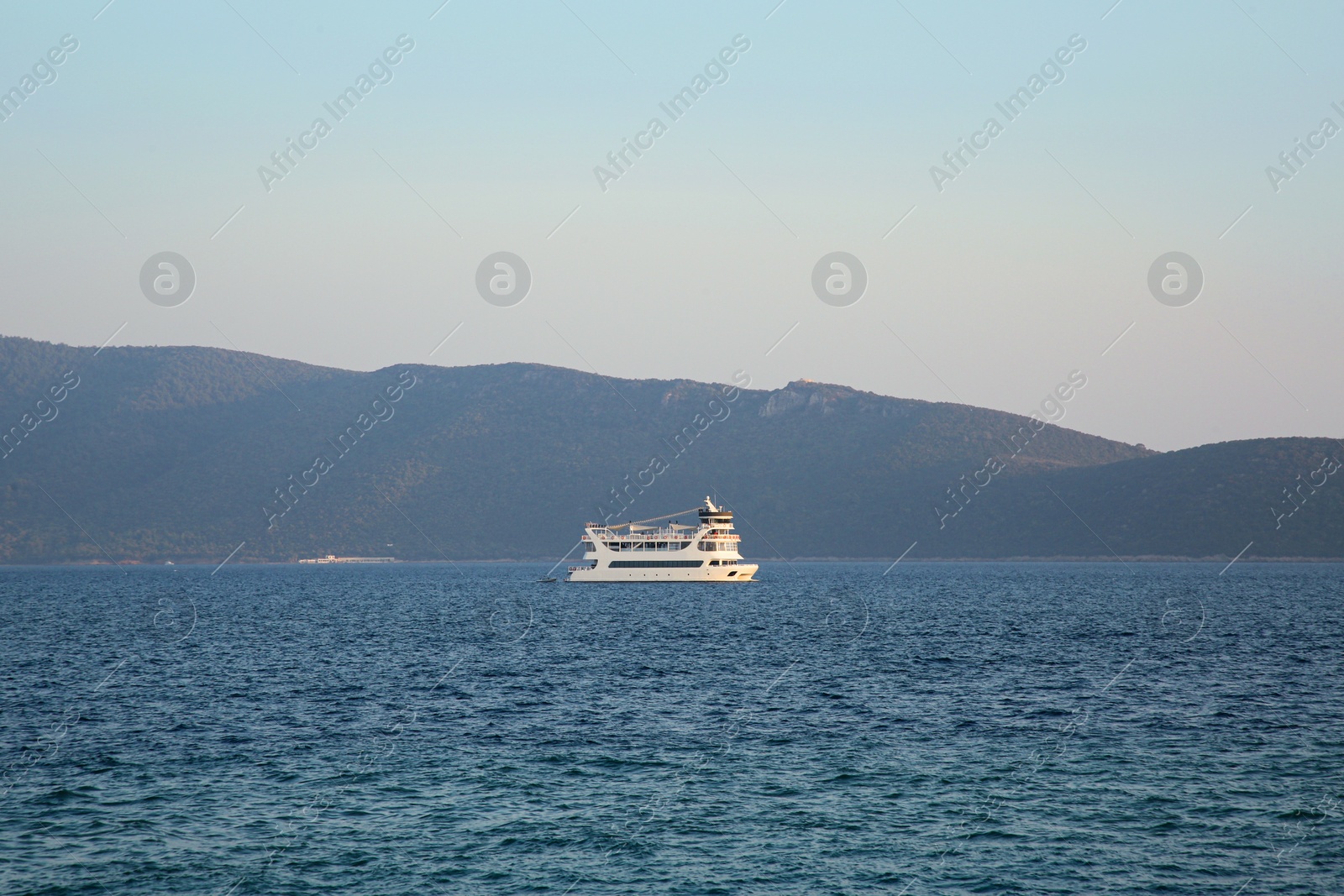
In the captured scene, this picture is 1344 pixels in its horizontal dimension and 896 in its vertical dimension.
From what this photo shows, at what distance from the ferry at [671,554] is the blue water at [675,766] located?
61.8m

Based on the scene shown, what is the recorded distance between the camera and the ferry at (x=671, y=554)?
131375 mm

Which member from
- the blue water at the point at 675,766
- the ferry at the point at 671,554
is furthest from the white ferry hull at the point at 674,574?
the blue water at the point at 675,766

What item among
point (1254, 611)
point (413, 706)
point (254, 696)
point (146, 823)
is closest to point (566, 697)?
point (413, 706)

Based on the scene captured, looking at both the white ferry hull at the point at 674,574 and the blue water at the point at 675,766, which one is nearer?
the blue water at the point at 675,766

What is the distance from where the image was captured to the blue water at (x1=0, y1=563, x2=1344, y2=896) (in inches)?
918

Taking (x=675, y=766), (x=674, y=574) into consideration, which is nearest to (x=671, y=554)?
(x=674, y=574)

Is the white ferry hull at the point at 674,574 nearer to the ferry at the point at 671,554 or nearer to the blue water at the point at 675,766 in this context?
the ferry at the point at 671,554

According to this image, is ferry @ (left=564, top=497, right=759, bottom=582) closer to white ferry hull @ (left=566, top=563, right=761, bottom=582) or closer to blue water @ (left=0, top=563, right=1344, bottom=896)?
white ferry hull @ (left=566, top=563, right=761, bottom=582)

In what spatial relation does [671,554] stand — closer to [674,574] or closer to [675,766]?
[674,574]

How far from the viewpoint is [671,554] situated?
433ft

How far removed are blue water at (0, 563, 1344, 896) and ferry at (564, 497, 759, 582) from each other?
203ft

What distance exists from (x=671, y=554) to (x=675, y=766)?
100139 millimetres

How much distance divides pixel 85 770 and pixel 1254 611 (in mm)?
90871

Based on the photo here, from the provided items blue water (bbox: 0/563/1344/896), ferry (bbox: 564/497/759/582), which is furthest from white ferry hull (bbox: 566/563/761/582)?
blue water (bbox: 0/563/1344/896)
